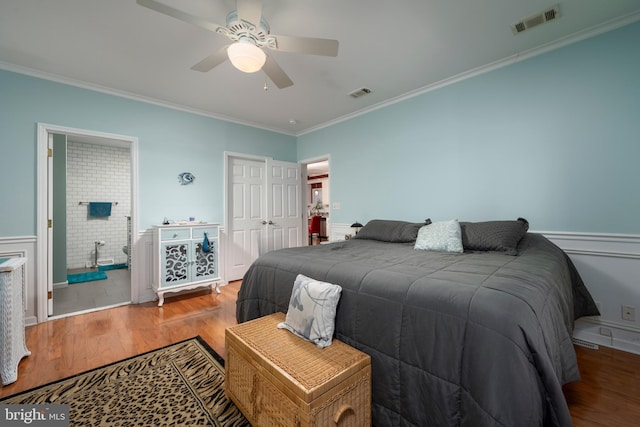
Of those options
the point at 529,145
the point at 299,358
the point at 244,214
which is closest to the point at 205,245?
the point at 244,214

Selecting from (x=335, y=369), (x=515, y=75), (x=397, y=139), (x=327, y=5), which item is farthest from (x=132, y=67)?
(x=515, y=75)

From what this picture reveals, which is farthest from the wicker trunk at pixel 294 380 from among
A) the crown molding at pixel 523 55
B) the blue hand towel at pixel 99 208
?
the blue hand towel at pixel 99 208

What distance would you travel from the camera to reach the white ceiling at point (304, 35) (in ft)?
6.21

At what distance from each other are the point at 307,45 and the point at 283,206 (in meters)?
3.15

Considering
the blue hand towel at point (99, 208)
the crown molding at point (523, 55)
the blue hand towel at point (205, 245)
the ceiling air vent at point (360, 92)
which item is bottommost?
the blue hand towel at point (205, 245)

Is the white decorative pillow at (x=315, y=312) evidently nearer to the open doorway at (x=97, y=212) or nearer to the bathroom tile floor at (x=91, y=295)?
the bathroom tile floor at (x=91, y=295)

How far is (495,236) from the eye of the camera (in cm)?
220

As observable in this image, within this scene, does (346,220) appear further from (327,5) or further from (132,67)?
(132,67)

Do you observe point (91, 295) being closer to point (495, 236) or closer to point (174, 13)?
point (174, 13)

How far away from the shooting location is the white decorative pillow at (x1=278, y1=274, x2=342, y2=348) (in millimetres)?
1378

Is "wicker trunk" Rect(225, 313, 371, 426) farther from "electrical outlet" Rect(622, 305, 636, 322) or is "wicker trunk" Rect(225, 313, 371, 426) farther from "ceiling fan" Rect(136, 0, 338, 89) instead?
"electrical outlet" Rect(622, 305, 636, 322)

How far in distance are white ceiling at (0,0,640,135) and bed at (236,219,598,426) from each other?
181 cm

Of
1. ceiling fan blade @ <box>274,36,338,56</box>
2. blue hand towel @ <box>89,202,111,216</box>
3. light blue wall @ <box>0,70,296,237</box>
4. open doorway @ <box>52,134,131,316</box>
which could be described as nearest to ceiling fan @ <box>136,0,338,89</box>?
ceiling fan blade @ <box>274,36,338,56</box>

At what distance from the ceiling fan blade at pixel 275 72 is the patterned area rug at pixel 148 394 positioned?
2.29m
